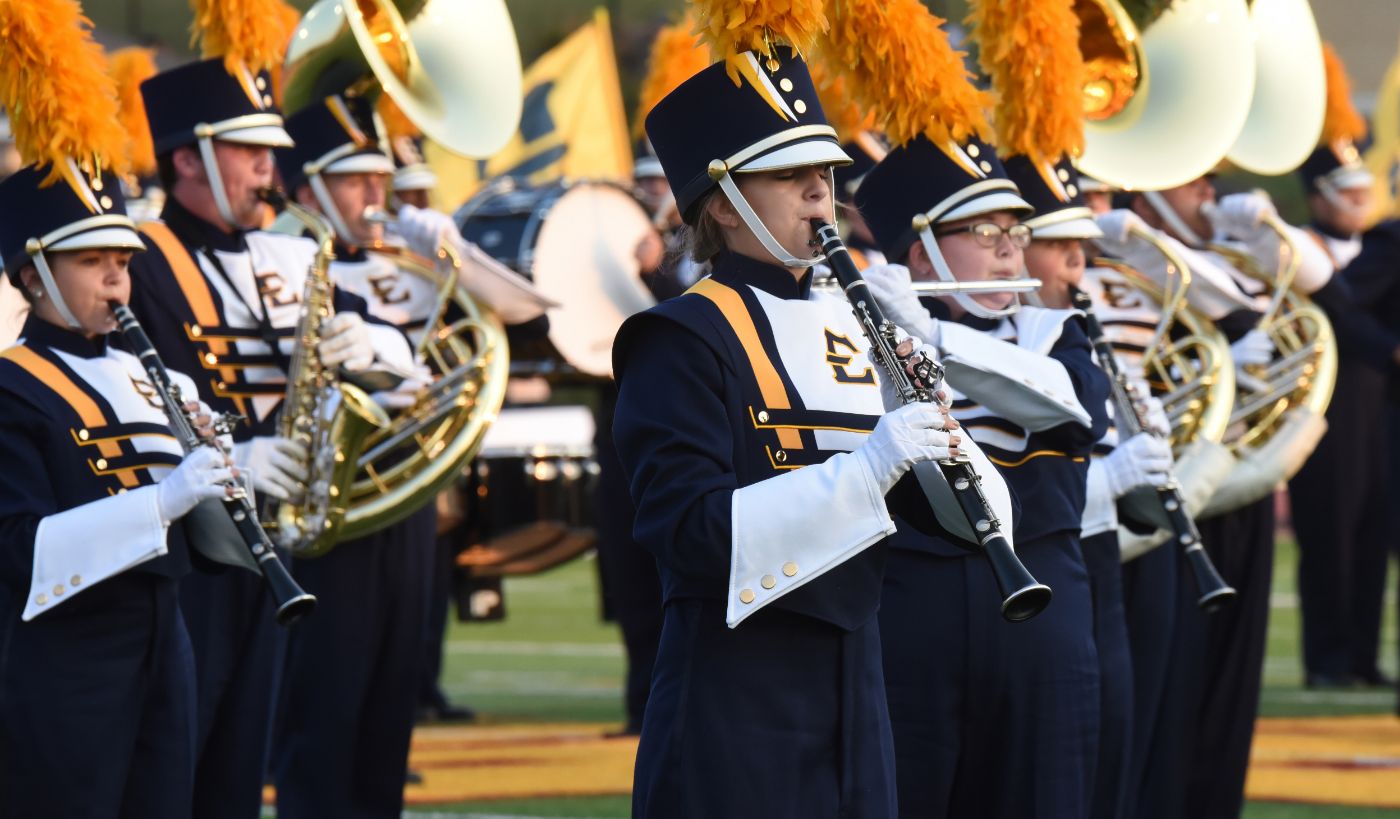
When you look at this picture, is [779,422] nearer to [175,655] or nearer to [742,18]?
[742,18]

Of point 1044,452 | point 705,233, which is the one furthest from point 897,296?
point 705,233

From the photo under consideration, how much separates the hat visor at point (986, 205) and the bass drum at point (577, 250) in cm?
446

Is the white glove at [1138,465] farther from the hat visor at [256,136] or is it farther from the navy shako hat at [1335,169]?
the navy shako hat at [1335,169]

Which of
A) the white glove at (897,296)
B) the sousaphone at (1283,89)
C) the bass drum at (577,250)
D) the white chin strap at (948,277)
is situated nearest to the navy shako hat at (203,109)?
the white chin strap at (948,277)

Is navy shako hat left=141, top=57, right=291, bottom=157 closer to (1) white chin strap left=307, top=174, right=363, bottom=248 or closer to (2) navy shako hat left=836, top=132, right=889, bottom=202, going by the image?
(1) white chin strap left=307, top=174, right=363, bottom=248

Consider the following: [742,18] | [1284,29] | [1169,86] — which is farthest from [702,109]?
[1284,29]

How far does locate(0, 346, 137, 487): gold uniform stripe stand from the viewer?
437 centimetres

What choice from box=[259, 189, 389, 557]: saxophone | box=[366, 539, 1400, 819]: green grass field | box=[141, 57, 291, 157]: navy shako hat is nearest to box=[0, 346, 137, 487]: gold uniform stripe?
box=[259, 189, 389, 557]: saxophone

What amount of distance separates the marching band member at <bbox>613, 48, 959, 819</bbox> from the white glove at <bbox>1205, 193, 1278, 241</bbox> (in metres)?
3.42

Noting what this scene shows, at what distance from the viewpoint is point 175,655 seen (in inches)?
173

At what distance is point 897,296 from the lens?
4121 mm

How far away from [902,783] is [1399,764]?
4046 mm

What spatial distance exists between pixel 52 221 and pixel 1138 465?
2.36m

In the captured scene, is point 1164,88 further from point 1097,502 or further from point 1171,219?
point 1097,502
